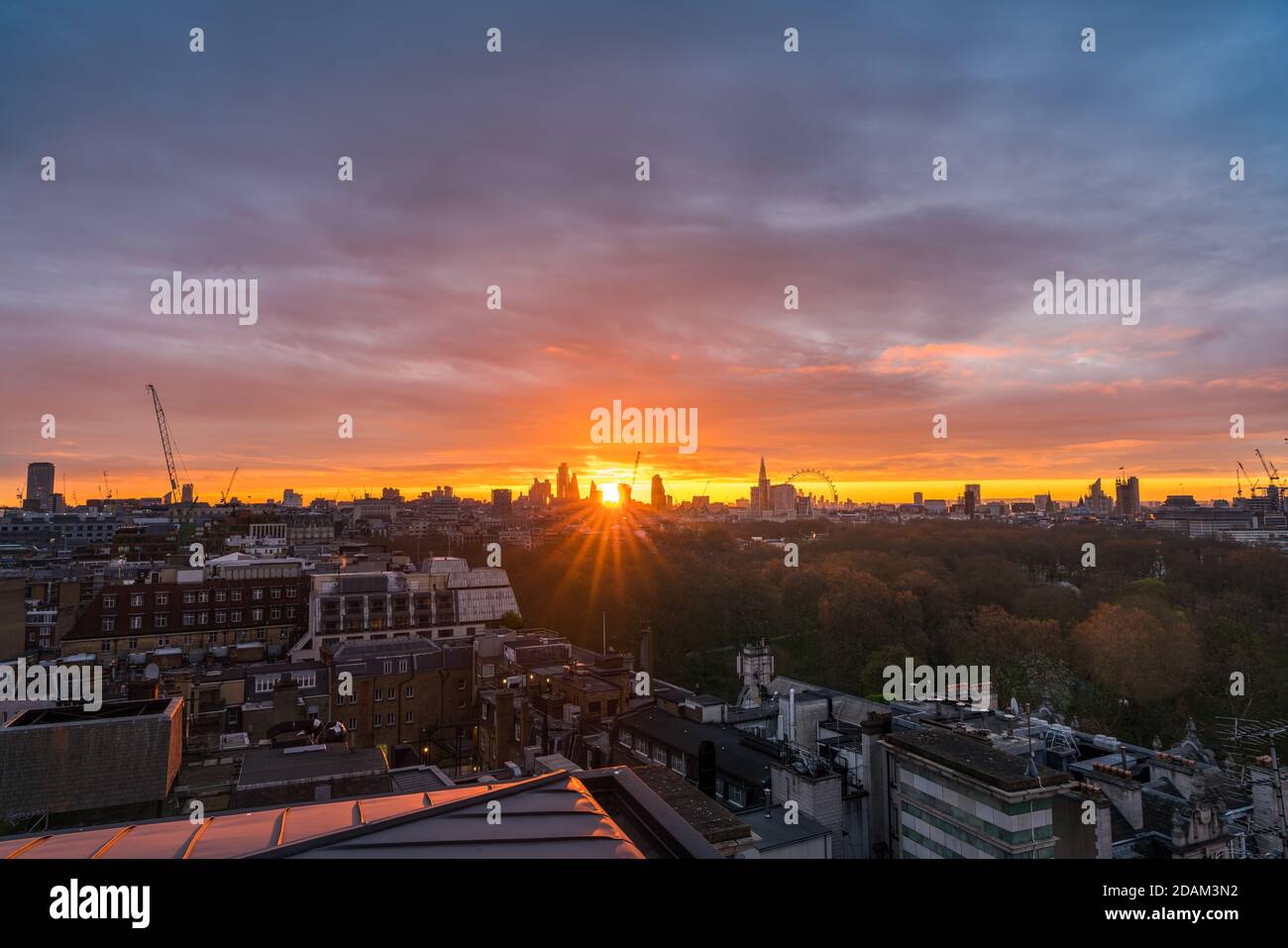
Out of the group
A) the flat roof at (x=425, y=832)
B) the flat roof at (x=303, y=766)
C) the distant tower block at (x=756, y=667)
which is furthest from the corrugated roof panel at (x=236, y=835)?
the distant tower block at (x=756, y=667)

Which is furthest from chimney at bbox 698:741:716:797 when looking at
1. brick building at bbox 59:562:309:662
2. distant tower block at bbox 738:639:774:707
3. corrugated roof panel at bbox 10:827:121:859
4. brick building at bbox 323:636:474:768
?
brick building at bbox 59:562:309:662

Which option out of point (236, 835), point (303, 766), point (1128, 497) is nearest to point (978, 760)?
point (236, 835)

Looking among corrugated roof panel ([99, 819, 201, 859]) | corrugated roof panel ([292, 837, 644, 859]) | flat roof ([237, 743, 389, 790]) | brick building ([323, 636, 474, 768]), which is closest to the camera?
corrugated roof panel ([292, 837, 644, 859])

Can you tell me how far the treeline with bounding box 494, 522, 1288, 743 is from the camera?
27234mm

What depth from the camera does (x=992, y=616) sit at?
105ft

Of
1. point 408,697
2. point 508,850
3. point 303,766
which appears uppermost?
point 508,850

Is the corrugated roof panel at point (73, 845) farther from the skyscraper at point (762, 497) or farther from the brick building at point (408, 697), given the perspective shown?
the skyscraper at point (762, 497)

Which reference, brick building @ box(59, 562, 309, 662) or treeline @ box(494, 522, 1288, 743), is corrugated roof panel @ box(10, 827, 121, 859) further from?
brick building @ box(59, 562, 309, 662)

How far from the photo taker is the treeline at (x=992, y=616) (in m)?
27.2

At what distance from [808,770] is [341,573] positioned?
30415 millimetres

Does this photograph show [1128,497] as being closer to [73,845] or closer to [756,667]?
[756,667]

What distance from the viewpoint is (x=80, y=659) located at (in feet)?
82.5
